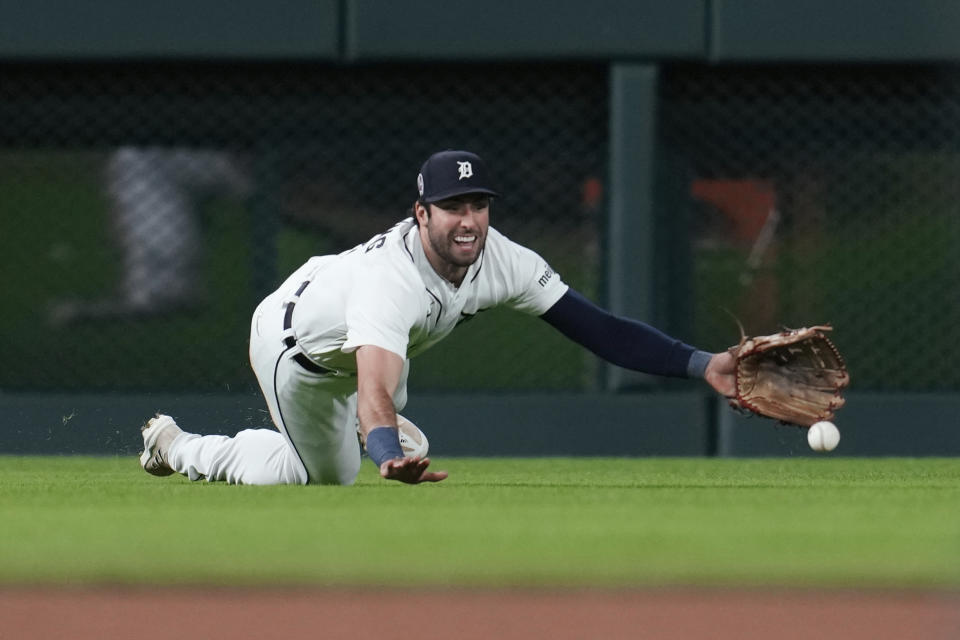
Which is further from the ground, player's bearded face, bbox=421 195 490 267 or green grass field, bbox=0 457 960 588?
player's bearded face, bbox=421 195 490 267

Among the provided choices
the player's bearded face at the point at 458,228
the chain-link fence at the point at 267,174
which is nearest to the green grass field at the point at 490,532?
the player's bearded face at the point at 458,228

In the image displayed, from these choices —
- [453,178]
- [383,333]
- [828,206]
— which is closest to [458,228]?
[453,178]

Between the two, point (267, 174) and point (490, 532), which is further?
point (267, 174)

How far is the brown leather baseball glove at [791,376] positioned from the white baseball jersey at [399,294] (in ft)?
2.16

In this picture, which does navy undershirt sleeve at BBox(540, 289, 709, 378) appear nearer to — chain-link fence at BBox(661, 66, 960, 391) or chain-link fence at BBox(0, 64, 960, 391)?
chain-link fence at BBox(0, 64, 960, 391)

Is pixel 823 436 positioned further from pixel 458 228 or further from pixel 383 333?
pixel 383 333

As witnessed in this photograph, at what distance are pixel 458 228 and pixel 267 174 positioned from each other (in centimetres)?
432

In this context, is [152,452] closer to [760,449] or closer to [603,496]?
[603,496]

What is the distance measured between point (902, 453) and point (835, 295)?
106cm

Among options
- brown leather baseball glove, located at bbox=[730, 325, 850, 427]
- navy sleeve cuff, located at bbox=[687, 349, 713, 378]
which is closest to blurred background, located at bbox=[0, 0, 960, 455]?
brown leather baseball glove, located at bbox=[730, 325, 850, 427]

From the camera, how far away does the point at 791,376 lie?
5.90 metres

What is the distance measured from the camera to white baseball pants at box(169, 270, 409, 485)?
6.05 meters

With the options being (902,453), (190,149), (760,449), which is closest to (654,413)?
(760,449)

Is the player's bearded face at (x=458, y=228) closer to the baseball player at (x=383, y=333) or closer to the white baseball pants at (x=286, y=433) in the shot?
the baseball player at (x=383, y=333)
